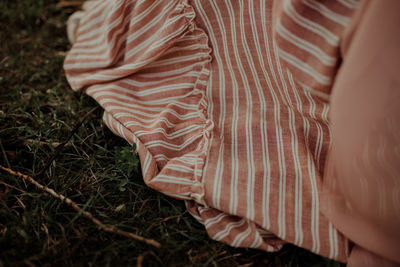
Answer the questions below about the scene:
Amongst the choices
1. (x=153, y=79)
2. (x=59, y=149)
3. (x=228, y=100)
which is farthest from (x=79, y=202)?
(x=228, y=100)

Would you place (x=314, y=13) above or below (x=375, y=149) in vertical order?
above

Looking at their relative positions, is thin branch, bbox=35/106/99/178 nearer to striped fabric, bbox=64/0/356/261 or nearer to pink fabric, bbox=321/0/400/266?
striped fabric, bbox=64/0/356/261

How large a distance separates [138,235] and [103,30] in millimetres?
1001

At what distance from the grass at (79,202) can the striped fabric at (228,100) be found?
Answer: 91mm

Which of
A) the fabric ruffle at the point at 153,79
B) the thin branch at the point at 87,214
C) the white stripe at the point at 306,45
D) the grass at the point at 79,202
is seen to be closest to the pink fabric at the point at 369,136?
the white stripe at the point at 306,45

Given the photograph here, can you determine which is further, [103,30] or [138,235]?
[103,30]

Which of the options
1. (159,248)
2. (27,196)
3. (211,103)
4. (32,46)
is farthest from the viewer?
(32,46)

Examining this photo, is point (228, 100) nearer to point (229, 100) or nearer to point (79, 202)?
point (229, 100)

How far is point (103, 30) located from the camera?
4.99ft

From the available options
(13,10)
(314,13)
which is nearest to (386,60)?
(314,13)

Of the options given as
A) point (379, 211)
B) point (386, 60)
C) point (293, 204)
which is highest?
point (386, 60)

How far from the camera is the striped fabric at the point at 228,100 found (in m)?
0.93

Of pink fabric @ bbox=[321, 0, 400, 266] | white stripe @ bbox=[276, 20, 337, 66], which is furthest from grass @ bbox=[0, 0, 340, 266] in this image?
white stripe @ bbox=[276, 20, 337, 66]

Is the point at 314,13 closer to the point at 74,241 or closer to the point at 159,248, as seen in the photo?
the point at 159,248
